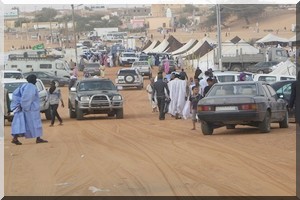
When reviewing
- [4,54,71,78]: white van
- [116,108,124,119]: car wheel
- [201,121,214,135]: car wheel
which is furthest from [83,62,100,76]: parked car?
[201,121,214,135]: car wheel

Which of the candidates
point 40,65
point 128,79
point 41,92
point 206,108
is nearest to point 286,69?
point 128,79

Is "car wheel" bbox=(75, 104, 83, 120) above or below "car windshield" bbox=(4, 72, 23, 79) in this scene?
below

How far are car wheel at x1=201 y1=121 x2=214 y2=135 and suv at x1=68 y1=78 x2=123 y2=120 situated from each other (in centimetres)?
879

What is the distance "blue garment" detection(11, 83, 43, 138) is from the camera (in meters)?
19.2

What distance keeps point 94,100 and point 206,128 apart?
353 inches

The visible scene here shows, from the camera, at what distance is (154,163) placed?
14.9 m

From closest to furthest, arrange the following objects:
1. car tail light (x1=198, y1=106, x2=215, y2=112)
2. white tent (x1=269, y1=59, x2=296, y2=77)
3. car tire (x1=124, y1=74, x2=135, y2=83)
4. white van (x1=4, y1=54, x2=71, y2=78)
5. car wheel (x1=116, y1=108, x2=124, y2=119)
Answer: car tail light (x1=198, y1=106, x2=215, y2=112) < car wheel (x1=116, y1=108, x2=124, y2=119) < white tent (x1=269, y1=59, x2=296, y2=77) < car tire (x1=124, y1=74, x2=135, y2=83) < white van (x1=4, y1=54, x2=71, y2=78)

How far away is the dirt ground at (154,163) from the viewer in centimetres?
1191

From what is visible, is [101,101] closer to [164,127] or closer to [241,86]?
[164,127]

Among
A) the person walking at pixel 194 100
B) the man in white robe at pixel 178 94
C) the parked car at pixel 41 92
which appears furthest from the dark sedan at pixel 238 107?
the parked car at pixel 41 92

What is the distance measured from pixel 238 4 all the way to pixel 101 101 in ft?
448

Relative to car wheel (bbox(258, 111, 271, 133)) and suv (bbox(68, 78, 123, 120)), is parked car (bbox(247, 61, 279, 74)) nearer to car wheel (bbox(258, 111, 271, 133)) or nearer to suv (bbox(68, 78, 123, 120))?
suv (bbox(68, 78, 123, 120))

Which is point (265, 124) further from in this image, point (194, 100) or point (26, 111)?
point (26, 111)

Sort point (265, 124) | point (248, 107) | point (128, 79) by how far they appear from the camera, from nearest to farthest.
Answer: point (248, 107), point (265, 124), point (128, 79)
